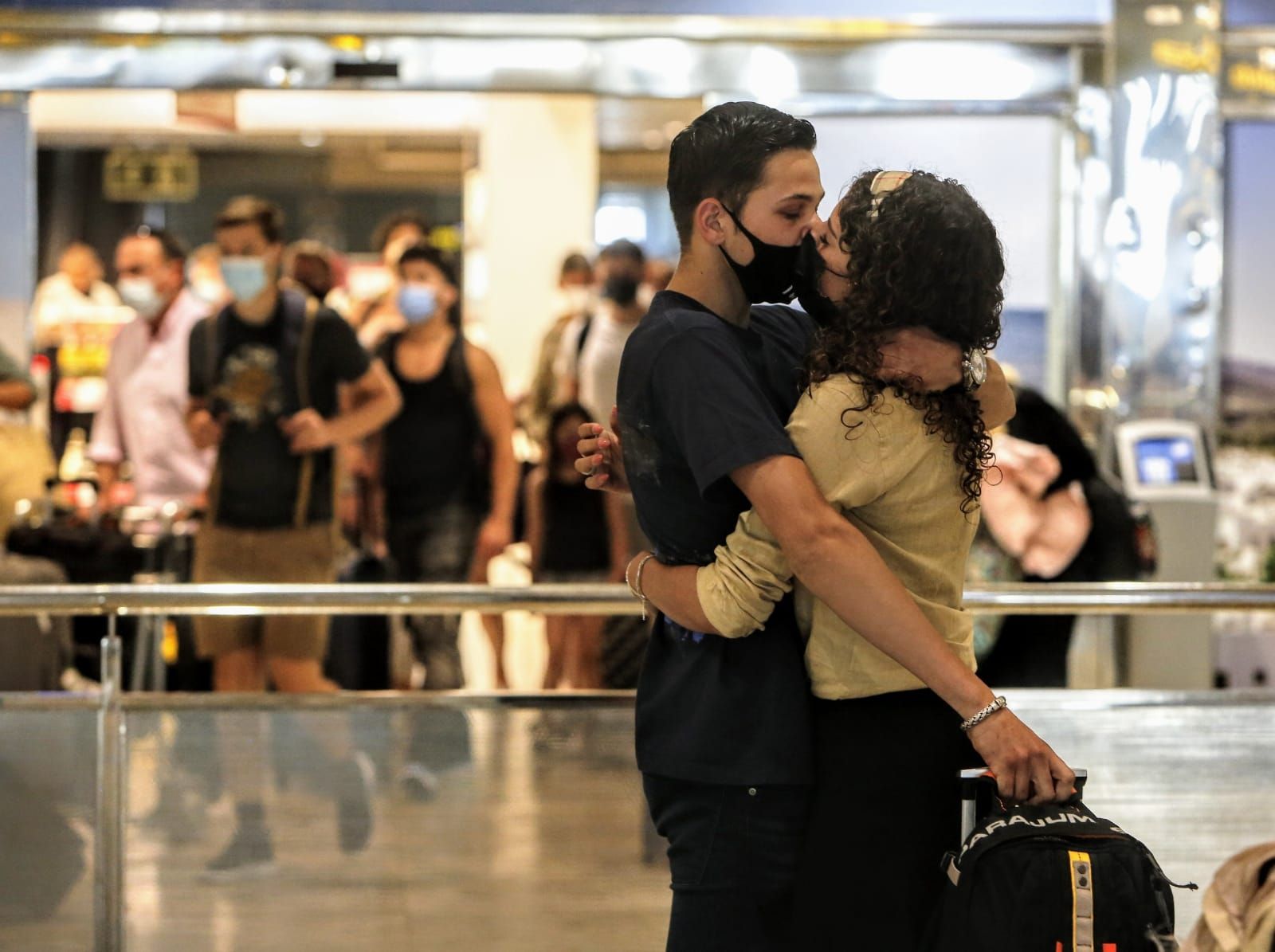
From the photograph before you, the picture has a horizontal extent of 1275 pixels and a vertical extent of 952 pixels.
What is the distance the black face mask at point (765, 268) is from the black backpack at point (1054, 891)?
66 cm

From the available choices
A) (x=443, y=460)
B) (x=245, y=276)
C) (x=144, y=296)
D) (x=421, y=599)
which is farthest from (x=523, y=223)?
(x=421, y=599)

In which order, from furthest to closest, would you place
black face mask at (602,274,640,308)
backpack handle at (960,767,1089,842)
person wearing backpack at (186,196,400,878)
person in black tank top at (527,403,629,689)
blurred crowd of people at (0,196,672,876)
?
1. black face mask at (602,274,640,308)
2. person in black tank top at (527,403,629,689)
3. blurred crowd of people at (0,196,672,876)
4. person wearing backpack at (186,196,400,878)
5. backpack handle at (960,767,1089,842)

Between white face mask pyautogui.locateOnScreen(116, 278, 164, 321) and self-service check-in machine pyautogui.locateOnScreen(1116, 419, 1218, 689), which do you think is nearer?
self-service check-in machine pyautogui.locateOnScreen(1116, 419, 1218, 689)

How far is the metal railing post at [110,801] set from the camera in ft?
9.86

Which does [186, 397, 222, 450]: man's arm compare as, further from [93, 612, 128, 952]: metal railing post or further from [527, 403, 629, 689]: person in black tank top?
[93, 612, 128, 952]: metal railing post

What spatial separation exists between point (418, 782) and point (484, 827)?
15cm

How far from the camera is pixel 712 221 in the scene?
1.95 metres

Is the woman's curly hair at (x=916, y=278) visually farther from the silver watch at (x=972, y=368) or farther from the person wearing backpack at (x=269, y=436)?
the person wearing backpack at (x=269, y=436)

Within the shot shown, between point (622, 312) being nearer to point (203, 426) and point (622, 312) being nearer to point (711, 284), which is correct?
point (203, 426)

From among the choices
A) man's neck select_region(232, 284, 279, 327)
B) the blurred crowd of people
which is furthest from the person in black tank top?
man's neck select_region(232, 284, 279, 327)

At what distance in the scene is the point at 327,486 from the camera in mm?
5234

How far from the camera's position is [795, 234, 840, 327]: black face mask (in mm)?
1938

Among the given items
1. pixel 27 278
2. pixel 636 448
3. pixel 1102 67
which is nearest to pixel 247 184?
pixel 27 278

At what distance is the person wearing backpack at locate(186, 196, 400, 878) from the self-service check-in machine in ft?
9.49
